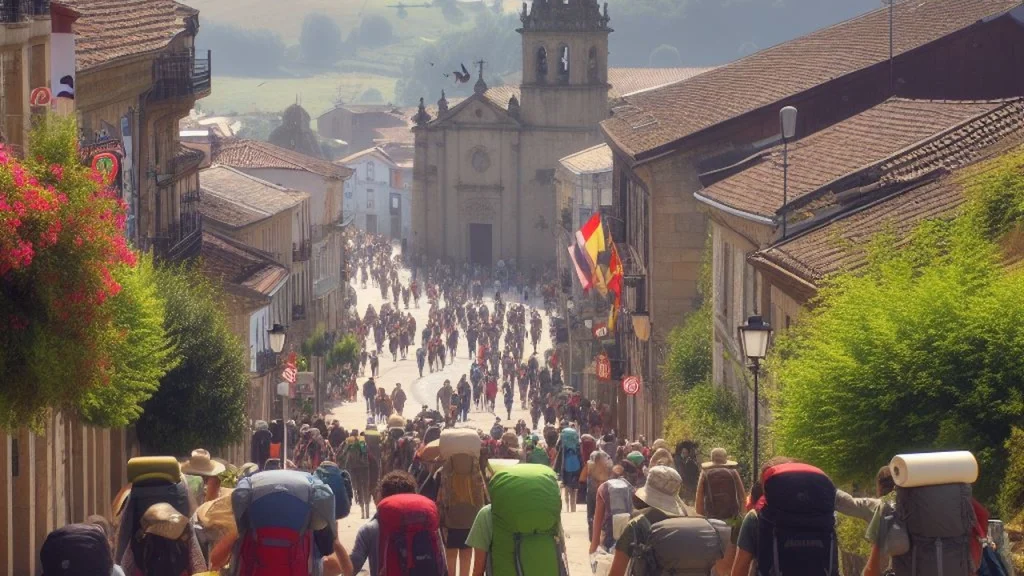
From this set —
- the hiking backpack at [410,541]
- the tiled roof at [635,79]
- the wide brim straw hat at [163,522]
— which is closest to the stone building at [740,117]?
the hiking backpack at [410,541]

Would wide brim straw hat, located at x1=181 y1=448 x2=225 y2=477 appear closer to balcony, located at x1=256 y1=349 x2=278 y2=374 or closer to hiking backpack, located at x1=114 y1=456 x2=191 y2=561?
hiking backpack, located at x1=114 y1=456 x2=191 y2=561

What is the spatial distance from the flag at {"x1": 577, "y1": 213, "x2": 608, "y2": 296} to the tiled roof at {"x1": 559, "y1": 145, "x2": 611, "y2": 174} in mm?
25672

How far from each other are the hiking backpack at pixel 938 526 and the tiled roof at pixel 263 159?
54.0 metres

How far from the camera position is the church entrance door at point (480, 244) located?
9756 cm

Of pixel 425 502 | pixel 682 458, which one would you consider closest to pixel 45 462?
pixel 682 458

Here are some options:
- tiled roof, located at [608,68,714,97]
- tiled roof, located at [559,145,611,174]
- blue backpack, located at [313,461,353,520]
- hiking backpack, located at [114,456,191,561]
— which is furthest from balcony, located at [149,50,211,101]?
tiled roof, located at [608,68,714,97]

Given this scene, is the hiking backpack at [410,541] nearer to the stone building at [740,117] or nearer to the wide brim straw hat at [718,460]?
the wide brim straw hat at [718,460]

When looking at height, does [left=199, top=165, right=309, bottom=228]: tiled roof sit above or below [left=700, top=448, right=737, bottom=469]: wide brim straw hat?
below

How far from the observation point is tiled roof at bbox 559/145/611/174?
69938 mm

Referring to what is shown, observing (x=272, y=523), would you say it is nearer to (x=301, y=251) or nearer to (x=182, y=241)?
(x=182, y=241)

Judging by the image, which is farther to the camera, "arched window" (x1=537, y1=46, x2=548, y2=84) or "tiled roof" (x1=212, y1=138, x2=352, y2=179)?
"arched window" (x1=537, y1=46, x2=548, y2=84)

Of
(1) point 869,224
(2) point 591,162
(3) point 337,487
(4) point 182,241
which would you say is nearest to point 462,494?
(3) point 337,487

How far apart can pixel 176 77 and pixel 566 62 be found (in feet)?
196

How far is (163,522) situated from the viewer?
10.2 metres
